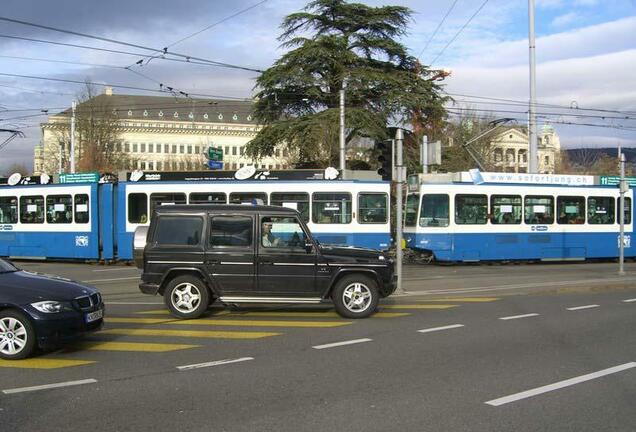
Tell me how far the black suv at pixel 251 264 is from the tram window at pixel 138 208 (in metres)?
11.1

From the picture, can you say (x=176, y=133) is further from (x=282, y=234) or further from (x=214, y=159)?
(x=282, y=234)

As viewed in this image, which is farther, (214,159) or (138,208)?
(214,159)

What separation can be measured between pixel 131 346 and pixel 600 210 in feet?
66.3

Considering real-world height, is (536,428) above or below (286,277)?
below

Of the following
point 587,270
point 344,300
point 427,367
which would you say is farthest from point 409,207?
point 427,367

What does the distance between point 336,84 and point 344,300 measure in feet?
91.5

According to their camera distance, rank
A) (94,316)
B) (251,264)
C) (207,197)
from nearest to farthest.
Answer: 1. (94,316)
2. (251,264)
3. (207,197)

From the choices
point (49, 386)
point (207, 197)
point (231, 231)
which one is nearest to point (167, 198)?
point (207, 197)

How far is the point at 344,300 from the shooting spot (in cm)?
1017

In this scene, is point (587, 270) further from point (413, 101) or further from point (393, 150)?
point (413, 101)

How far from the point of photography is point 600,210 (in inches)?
910

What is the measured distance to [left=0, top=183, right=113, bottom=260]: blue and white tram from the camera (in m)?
21.6

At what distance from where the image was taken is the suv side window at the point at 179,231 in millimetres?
10383

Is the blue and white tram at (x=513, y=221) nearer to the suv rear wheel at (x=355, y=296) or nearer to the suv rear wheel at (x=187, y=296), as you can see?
the suv rear wheel at (x=355, y=296)
